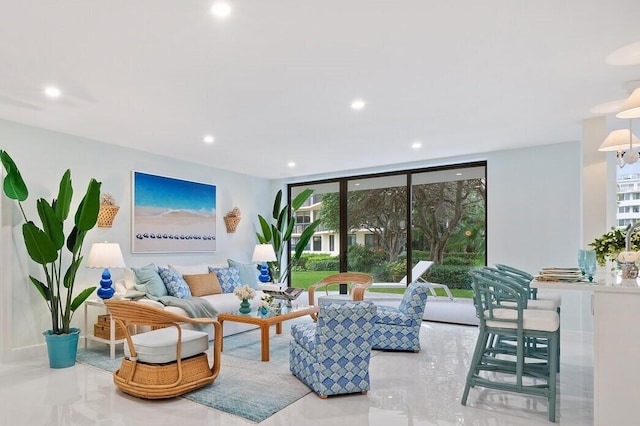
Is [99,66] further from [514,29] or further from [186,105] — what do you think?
[514,29]

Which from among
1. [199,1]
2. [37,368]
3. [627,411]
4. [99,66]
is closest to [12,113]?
[99,66]

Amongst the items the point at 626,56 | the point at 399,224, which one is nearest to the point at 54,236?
the point at 399,224

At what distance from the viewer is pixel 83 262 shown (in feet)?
15.9

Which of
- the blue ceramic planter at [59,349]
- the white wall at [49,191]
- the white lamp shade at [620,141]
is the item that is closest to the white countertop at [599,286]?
the white lamp shade at [620,141]

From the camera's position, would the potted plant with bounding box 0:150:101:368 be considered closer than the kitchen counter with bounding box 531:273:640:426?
No

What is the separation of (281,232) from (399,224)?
218cm

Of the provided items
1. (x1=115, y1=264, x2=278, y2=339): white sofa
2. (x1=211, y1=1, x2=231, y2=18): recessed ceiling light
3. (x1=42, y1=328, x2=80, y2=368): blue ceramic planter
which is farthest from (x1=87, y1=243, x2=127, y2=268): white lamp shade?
(x1=211, y1=1, x2=231, y2=18): recessed ceiling light

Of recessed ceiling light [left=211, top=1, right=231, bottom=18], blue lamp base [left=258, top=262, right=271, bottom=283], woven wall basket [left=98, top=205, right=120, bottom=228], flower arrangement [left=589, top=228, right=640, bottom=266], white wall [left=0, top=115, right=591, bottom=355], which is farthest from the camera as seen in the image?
blue lamp base [left=258, top=262, right=271, bottom=283]

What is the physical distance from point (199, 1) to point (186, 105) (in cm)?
178

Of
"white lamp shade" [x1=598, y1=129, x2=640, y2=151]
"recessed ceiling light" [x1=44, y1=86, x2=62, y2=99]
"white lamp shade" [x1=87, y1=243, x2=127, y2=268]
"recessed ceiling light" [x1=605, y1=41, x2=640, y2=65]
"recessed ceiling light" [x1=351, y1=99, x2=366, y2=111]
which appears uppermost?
"recessed ceiling light" [x1=605, y1=41, x2=640, y2=65]

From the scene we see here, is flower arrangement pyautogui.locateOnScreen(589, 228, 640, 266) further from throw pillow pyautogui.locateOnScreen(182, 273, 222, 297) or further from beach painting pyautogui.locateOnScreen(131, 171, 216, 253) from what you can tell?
beach painting pyautogui.locateOnScreen(131, 171, 216, 253)

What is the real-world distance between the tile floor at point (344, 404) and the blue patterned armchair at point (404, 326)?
1.44 ft

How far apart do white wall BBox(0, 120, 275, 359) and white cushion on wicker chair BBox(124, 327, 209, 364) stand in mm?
1835

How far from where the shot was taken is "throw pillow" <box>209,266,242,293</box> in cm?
585
